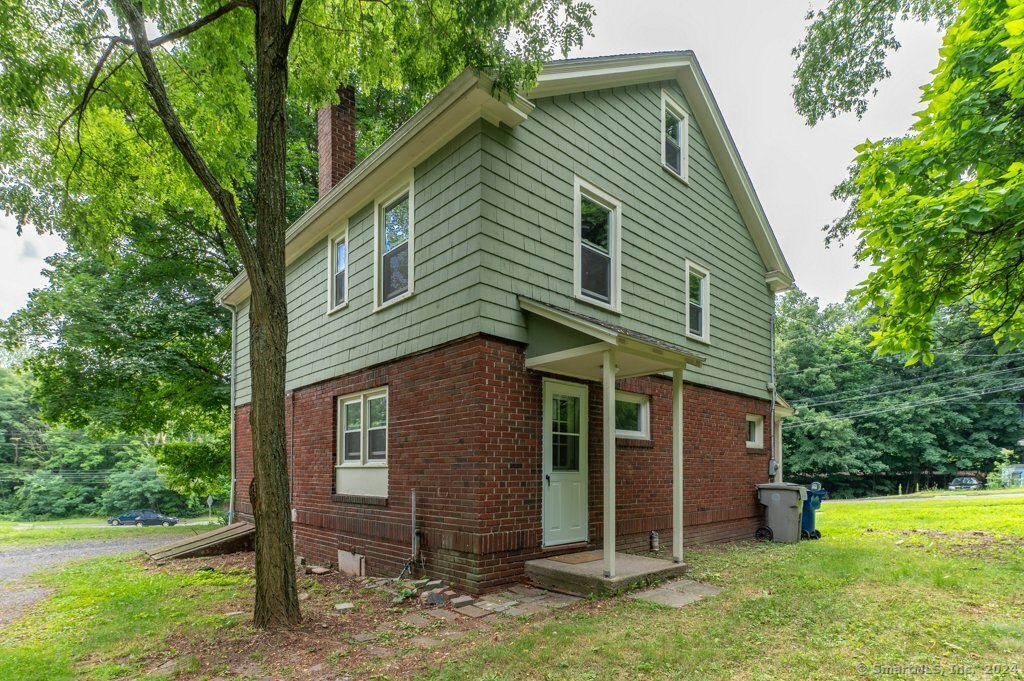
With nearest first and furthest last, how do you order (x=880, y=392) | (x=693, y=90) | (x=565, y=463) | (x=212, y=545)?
(x=565, y=463) < (x=212, y=545) < (x=693, y=90) < (x=880, y=392)

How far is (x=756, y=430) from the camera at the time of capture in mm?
12398

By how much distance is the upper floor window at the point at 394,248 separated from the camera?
26.0ft

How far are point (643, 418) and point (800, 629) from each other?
4.32m

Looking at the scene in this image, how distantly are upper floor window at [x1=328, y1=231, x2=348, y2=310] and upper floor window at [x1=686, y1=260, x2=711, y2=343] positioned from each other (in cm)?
611

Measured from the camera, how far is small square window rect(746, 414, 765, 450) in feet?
40.0

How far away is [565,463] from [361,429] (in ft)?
10.9

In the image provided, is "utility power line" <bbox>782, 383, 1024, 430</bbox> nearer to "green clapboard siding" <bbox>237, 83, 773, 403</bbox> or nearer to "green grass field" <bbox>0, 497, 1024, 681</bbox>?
"green clapboard siding" <bbox>237, 83, 773, 403</bbox>

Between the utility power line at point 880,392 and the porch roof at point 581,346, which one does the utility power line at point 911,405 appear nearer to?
the utility power line at point 880,392

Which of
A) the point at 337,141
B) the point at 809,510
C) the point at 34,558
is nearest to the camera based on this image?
the point at 337,141

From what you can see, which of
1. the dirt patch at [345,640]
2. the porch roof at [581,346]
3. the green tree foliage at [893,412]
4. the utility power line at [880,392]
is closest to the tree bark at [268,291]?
the dirt patch at [345,640]

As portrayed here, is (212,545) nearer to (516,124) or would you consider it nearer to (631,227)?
(516,124)

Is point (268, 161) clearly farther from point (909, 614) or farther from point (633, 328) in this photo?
point (909, 614)

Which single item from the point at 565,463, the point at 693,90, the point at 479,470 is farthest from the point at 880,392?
the point at 479,470

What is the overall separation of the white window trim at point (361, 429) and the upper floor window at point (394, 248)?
1441 millimetres
